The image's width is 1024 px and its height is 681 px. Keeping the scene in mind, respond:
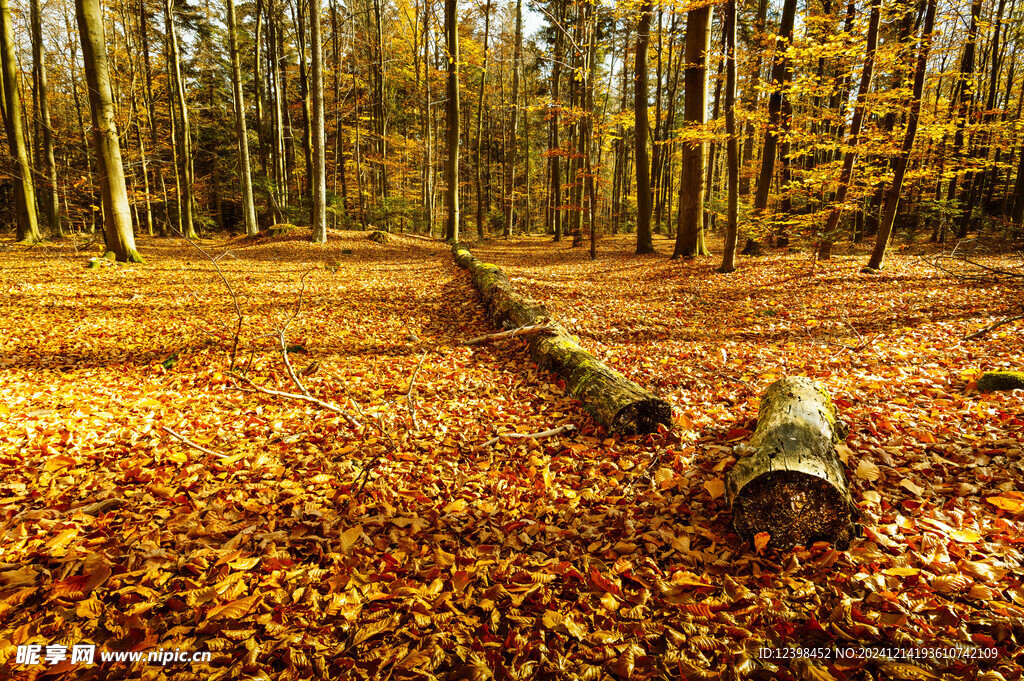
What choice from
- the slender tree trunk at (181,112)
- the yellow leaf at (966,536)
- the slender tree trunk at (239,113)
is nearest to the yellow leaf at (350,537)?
the yellow leaf at (966,536)

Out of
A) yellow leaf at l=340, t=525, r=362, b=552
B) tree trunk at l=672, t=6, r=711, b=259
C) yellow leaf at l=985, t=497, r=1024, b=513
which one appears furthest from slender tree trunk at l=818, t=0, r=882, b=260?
yellow leaf at l=340, t=525, r=362, b=552

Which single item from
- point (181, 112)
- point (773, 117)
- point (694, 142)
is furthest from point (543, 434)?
point (181, 112)

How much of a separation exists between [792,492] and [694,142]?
34.5 ft

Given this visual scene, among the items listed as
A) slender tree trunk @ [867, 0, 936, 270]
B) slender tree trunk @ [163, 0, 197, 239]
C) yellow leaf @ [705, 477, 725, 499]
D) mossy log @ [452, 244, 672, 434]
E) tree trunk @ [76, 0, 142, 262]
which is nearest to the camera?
yellow leaf @ [705, 477, 725, 499]

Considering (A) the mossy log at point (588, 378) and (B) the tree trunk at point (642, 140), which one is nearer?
(A) the mossy log at point (588, 378)

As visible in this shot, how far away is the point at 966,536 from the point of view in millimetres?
2703

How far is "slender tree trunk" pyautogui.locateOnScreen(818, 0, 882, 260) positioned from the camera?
970cm

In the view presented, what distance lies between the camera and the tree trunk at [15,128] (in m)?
12.6

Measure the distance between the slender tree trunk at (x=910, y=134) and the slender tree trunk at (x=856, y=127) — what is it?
0.83 meters

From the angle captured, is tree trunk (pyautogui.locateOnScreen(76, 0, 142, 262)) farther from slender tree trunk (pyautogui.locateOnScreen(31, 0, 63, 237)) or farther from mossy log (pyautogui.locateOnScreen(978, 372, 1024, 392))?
mossy log (pyautogui.locateOnScreen(978, 372, 1024, 392))

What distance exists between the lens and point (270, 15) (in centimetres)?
2217

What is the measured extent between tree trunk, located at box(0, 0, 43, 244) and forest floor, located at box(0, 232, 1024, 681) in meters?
10.4

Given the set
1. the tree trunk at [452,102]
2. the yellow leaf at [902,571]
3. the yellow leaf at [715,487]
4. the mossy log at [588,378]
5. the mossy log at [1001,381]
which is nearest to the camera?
the yellow leaf at [902,571]

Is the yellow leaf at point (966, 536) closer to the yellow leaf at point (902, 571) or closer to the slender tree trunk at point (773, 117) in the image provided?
the yellow leaf at point (902, 571)
